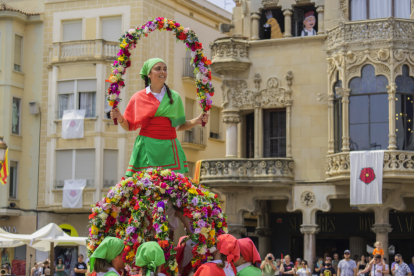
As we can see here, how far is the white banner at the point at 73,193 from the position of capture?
3812 centimetres

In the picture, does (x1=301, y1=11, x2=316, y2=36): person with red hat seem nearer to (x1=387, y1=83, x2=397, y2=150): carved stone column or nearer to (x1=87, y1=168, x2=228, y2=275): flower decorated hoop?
(x1=387, y1=83, x2=397, y2=150): carved stone column

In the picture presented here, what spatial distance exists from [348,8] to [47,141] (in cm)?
1713

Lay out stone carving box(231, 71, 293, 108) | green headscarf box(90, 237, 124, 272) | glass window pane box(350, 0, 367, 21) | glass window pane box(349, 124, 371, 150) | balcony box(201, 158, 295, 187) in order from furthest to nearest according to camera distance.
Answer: stone carving box(231, 71, 293, 108), balcony box(201, 158, 295, 187), glass window pane box(350, 0, 367, 21), glass window pane box(349, 124, 371, 150), green headscarf box(90, 237, 124, 272)

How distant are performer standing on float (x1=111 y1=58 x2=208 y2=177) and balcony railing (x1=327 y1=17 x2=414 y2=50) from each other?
20.6 meters

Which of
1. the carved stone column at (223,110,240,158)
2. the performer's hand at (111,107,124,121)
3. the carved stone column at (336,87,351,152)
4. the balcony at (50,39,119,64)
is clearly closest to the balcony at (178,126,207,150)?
the balcony at (50,39,119,64)

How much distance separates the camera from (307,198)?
32438 mm

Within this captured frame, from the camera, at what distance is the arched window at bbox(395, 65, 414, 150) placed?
99.2 ft

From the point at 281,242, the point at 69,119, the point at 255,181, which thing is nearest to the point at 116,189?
the point at 255,181

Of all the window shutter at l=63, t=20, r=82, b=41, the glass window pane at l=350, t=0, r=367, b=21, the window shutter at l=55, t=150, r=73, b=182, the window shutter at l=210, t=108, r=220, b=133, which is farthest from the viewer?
the window shutter at l=210, t=108, r=220, b=133

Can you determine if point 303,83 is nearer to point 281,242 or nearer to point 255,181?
point 255,181

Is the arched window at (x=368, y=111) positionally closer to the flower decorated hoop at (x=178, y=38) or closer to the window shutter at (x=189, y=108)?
the window shutter at (x=189, y=108)

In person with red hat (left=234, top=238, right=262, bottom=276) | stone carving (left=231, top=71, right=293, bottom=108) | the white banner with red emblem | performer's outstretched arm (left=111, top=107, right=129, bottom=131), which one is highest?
stone carving (left=231, top=71, right=293, bottom=108)

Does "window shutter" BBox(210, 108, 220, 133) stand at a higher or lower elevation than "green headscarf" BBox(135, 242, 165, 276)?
higher

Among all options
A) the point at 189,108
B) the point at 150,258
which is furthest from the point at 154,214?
the point at 189,108
